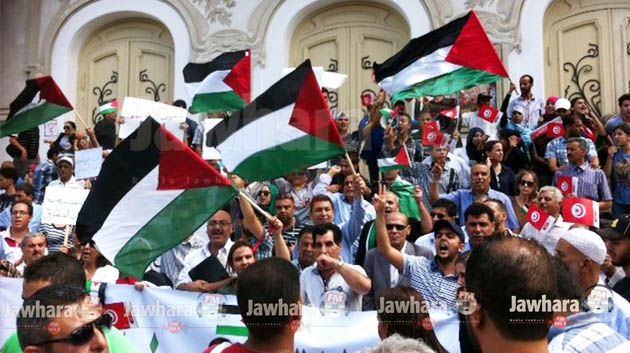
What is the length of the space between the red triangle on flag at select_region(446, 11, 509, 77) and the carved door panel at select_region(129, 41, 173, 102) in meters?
9.31

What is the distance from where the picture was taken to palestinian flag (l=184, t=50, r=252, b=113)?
31.7 feet

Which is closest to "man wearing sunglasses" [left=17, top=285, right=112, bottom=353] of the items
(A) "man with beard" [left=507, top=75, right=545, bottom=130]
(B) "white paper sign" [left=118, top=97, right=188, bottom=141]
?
(B) "white paper sign" [left=118, top=97, right=188, bottom=141]

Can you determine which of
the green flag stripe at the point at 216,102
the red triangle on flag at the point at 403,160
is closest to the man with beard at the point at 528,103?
the red triangle on flag at the point at 403,160

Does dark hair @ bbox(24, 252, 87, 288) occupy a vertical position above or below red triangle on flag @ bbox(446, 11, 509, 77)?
below

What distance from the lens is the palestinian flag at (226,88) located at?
9.66m

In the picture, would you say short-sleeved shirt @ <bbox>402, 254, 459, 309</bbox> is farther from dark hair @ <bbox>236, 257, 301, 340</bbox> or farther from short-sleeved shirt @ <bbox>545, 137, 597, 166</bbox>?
short-sleeved shirt @ <bbox>545, 137, 597, 166</bbox>

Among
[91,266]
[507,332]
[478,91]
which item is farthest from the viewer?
[478,91]

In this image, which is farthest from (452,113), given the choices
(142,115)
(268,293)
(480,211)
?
(268,293)

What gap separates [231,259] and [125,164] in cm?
115

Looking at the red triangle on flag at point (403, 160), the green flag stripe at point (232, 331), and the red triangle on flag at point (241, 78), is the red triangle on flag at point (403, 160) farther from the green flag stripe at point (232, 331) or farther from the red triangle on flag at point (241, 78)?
the green flag stripe at point (232, 331)

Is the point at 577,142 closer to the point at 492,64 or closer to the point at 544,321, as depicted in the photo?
the point at 492,64

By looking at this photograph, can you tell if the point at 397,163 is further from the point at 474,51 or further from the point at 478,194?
the point at 474,51

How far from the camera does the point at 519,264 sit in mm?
2627

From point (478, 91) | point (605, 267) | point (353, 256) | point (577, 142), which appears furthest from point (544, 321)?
point (478, 91)
